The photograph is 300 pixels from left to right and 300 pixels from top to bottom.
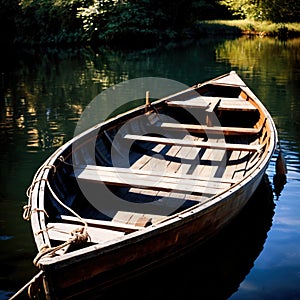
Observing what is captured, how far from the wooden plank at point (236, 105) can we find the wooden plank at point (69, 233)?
200 inches

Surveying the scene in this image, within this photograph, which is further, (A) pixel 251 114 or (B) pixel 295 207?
(A) pixel 251 114

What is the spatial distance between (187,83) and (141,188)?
38.2 ft

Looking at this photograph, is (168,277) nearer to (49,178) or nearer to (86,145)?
(49,178)

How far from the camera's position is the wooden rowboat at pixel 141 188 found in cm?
395

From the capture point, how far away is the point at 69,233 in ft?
14.0

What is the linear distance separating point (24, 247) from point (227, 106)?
15.9 feet

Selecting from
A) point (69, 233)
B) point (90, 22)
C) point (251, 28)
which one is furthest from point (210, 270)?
point (251, 28)

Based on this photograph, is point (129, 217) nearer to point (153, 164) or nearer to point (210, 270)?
point (210, 270)

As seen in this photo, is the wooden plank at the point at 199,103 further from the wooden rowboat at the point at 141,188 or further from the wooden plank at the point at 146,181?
the wooden plank at the point at 146,181

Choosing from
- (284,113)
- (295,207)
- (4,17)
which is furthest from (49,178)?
(4,17)

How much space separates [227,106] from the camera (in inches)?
356

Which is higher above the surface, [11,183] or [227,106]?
[227,106]

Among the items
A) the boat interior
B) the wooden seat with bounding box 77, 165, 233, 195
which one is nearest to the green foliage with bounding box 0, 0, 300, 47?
the boat interior

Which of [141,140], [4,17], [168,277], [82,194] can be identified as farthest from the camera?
[4,17]
